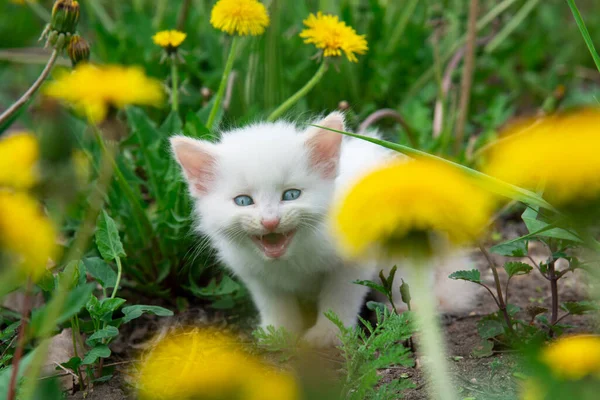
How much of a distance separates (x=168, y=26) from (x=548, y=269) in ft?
9.15

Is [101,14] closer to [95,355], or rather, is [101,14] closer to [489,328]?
[95,355]

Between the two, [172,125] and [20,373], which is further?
[172,125]

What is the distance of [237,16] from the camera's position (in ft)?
8.40

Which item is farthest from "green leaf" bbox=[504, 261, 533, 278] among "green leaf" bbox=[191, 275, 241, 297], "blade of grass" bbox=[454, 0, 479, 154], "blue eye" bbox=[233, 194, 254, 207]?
"blade of grass" bbox=[454, 0, 479, 154]

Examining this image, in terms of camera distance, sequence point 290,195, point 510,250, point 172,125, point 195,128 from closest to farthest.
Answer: point 510,250
point 290,195
point 195,128
point 172,125

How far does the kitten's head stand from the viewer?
2217 mm

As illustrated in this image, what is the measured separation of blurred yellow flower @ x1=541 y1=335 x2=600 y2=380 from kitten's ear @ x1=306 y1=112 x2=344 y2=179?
3.64 ft

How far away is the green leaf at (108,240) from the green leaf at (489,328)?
43.3 inches

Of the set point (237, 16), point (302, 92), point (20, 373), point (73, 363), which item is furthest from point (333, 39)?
point (20, 373)

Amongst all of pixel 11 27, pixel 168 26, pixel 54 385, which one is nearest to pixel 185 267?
pixel 54 385

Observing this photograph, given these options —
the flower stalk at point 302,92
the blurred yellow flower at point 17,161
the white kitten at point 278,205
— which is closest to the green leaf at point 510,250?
the white kitten at point 278,205

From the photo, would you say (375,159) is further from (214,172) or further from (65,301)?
(65,301)

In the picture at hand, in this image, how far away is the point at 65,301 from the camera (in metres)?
1.53

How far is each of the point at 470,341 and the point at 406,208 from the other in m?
1.23
